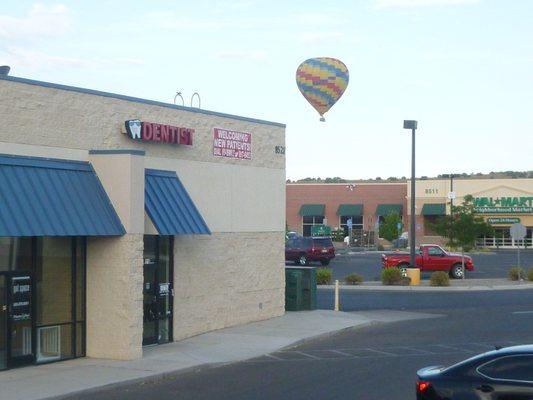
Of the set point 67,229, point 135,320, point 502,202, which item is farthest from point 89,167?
point 502,202

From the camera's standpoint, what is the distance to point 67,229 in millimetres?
18234

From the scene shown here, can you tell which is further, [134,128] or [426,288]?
[426,288]

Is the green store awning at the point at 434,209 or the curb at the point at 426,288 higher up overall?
the green store awning at the point at 434,209

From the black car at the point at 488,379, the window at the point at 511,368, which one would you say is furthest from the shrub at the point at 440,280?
the window at the point at 511,368

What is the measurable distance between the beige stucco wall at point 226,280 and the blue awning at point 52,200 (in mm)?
3839

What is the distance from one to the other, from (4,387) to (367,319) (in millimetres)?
14244

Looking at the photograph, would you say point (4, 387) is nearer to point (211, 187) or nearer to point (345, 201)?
point (211, 187)

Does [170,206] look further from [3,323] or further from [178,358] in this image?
[3,323]

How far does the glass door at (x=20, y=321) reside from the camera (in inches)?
704

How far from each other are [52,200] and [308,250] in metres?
40.2

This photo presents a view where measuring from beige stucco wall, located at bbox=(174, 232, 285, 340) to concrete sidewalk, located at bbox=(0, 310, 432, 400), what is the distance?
35 centimetres

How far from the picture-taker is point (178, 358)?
1948cm

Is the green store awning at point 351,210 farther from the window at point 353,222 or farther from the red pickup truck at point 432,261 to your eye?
the red pickup truck at point 432,261

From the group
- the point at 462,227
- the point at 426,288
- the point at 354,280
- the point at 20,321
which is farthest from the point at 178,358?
the point at 462,227
